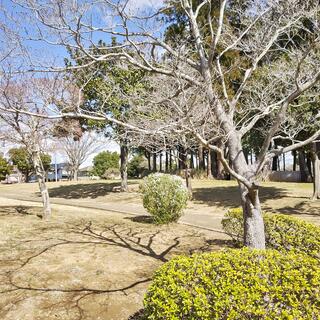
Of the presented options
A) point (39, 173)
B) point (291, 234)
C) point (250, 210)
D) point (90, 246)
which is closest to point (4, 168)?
point (39, 173)

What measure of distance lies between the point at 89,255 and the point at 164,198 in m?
4.38

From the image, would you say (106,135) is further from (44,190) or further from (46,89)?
(46,89)

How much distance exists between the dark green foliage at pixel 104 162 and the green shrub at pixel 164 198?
37792 millimetres

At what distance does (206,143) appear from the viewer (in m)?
4.77

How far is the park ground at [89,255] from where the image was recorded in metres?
4.84

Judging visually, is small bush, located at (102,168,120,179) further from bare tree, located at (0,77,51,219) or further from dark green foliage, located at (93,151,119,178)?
bare tree, located at (0,77,51,219)

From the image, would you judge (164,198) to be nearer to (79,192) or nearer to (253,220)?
(253,220)

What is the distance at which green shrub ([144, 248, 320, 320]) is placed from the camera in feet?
9.75

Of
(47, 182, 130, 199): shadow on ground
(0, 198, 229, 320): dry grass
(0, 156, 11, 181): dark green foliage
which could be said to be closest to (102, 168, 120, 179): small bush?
(0, 156, 11, 181): dark green foliage

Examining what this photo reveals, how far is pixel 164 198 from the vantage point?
1123 cm

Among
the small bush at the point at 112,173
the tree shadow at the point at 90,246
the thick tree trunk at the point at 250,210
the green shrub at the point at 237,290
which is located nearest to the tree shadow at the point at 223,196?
the tree shadow at the point at 90,246

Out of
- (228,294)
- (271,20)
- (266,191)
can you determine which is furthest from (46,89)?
(266,191)

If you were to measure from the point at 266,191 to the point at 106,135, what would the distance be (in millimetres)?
11423

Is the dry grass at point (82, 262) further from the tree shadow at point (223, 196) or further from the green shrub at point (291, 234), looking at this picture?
the tree shadow at point (223, 196)
